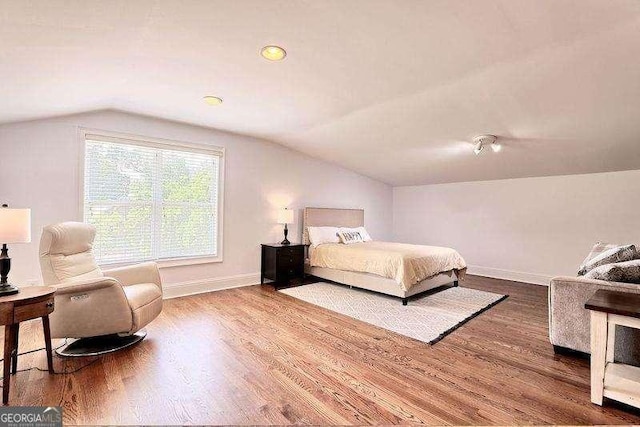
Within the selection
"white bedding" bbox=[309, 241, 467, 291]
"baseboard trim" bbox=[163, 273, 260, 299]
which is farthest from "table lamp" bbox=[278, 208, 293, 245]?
"baseboard trim" bbox=[163, 273, 260, 299]

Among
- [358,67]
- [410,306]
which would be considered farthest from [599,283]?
[358,67]

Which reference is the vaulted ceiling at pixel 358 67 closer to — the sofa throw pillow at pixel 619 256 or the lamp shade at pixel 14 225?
the lamp shade at pixel 14 225

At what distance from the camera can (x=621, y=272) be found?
2.34m

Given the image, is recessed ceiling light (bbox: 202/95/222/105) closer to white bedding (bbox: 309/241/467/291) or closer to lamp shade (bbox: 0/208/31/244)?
lamp shade (bbox: 0/208/31/244)

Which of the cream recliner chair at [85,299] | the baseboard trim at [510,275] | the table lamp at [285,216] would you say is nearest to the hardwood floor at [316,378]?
the cream recliner chair at [85,299]

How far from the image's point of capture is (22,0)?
1.48 meters

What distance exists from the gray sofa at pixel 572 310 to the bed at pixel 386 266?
1.51 meters

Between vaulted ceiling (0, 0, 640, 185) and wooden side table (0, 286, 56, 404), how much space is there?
5.03 feet

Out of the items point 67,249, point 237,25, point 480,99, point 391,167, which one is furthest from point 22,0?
point 391,167

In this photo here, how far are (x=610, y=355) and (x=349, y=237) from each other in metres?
3.71

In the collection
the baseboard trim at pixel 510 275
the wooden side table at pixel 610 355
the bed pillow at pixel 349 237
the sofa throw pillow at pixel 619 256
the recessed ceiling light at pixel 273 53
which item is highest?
the recessed ceiling light at pixel 273 53

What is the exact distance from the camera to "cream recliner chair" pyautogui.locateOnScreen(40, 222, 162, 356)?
2.33 metres

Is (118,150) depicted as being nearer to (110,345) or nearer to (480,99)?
(110,345)

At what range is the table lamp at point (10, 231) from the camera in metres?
1.95
